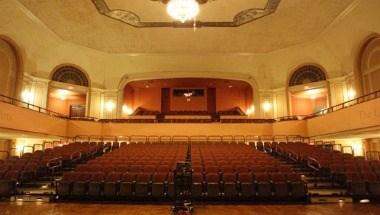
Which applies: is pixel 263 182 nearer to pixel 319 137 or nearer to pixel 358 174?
pixel 358 174

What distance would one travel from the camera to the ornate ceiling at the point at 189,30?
11.5m

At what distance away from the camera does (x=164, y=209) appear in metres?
5.46

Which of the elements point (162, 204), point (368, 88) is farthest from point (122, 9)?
point (368, 88)

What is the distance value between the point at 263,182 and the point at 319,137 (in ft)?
25.2

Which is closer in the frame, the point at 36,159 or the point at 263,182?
the point at 263,182

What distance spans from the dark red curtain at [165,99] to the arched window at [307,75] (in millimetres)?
8825

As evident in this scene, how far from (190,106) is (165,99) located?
77.4 inches

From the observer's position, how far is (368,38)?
11.5m

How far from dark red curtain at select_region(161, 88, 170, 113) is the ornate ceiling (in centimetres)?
468

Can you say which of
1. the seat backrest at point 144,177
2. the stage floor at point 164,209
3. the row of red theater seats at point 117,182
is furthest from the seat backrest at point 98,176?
the seat backrest at point 144,177

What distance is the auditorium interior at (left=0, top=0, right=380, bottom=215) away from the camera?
6.19m

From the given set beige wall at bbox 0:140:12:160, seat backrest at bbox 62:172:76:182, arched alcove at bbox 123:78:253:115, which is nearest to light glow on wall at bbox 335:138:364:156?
arched alcove at bbox 123:78:253:115

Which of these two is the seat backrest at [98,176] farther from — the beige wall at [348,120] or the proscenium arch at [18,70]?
the proscenium arch at [18,70]

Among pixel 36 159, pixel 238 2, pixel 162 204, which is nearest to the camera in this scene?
pixel 162 204
